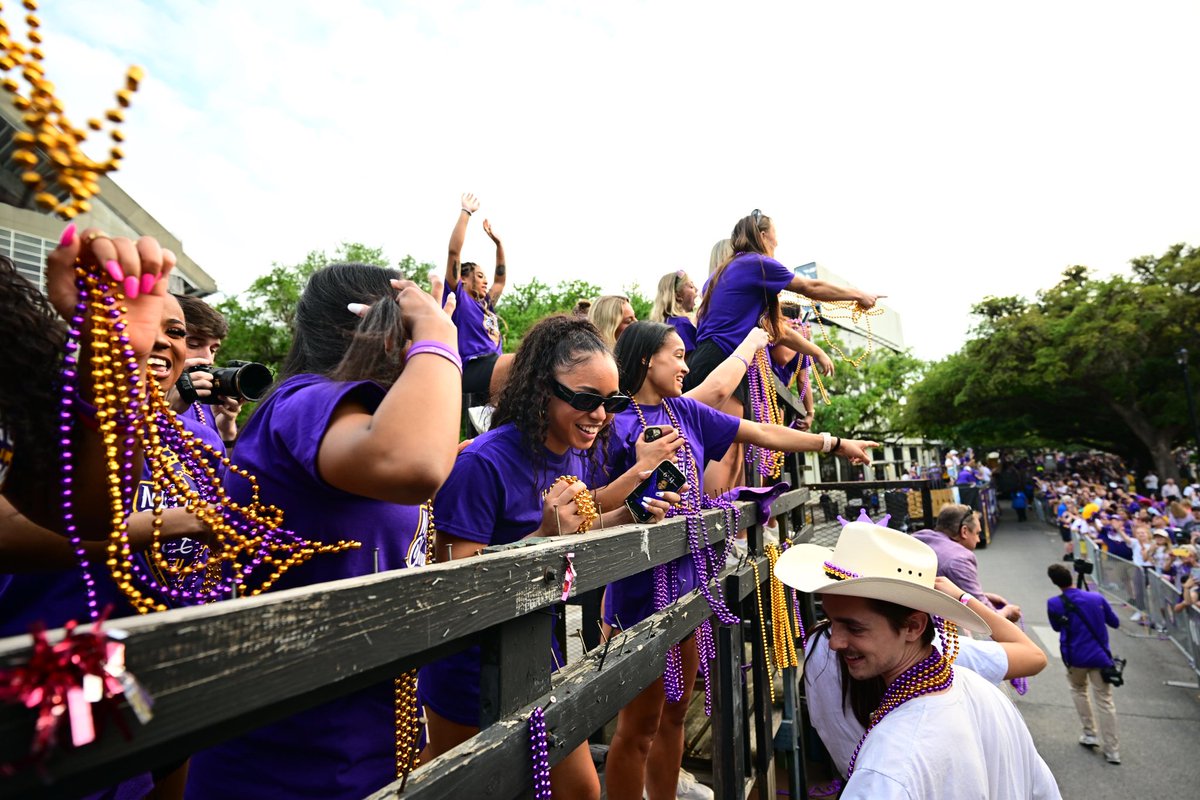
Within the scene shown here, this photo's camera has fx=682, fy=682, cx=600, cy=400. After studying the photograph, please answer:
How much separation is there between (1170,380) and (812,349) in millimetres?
29604

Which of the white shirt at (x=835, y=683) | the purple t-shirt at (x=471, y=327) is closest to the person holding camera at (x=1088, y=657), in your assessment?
the white shirt at (x=835, y=683)

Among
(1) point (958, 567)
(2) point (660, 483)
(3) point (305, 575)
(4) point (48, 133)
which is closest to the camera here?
(4) point (48, 133)

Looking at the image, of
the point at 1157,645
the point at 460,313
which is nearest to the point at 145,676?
the point at 460,313

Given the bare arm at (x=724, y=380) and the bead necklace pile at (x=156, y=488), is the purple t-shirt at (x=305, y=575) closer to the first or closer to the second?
the bead necklace pile at (x=156, y=488)

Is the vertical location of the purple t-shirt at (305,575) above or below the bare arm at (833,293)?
below

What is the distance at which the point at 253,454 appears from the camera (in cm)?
139

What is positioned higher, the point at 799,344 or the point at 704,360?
the point at 799,344

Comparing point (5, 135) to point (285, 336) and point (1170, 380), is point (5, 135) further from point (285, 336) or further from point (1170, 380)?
point (1170, 380)

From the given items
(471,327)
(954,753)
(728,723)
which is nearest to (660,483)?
(954,753)

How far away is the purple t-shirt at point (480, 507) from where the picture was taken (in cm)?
209

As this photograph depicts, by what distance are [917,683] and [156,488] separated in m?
2.07

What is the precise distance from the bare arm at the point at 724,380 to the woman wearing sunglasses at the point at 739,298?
1.30ft

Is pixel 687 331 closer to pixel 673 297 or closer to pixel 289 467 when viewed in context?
pixel 673 297

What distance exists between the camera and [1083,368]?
26797 millimetres
